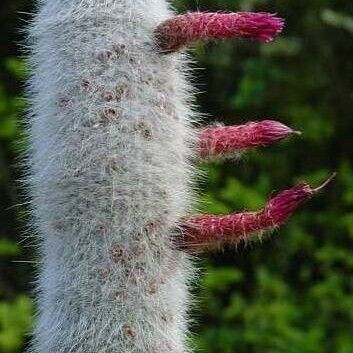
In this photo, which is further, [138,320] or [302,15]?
[302,15]

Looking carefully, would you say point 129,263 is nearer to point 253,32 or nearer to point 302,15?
point 253,32

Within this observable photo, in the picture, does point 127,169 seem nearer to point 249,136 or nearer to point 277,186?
point 249,136

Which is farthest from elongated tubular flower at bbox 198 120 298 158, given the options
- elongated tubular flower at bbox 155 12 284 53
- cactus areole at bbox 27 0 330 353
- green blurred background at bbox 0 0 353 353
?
green blurred background at bbox 0 0 353 353

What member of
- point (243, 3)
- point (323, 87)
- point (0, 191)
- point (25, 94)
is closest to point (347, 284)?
point (323, 87)

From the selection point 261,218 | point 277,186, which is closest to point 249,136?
point 261,218

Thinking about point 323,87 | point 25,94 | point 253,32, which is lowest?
point 323,87

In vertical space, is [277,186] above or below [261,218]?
below

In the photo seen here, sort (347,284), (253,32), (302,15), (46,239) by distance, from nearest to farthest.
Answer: (253,32)
(46,239)
(347,284)
(302,15)

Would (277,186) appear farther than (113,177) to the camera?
Yes
